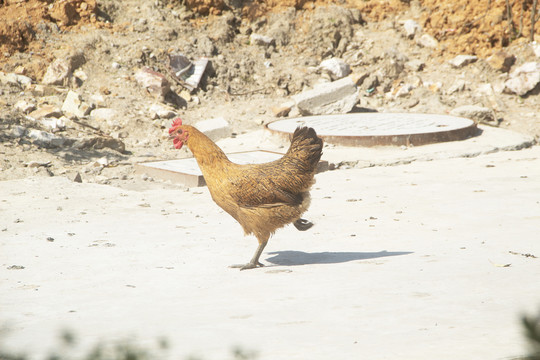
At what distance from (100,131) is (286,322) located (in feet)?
28.1

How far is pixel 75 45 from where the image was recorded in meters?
13.1

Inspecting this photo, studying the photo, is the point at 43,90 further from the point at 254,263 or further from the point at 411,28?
the point at 254,263

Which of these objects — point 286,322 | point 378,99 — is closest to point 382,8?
point 378,99

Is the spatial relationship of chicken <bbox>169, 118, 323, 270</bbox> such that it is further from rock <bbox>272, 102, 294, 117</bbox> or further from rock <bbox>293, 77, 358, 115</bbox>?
rock <bbox>272, 102, 294, 117</bbox>

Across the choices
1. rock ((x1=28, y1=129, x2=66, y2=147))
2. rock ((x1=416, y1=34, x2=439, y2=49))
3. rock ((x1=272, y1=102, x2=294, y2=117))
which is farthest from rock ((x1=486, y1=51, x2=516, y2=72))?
rock ((x1=28, y1=129, x2=66, y2=147))

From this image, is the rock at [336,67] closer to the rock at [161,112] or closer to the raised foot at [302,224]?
the rock at [161,112]

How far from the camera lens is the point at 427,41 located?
14422 millimetres

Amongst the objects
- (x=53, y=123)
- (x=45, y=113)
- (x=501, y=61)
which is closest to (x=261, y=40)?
(x=501, y=61)

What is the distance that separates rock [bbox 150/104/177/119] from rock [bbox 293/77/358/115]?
2382 mm

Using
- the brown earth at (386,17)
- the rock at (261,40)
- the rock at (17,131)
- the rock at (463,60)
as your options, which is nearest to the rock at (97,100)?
the brown earth at (386,17)

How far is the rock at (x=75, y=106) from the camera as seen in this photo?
38.0ft

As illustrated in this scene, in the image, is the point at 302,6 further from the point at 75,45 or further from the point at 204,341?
the point at 204,341

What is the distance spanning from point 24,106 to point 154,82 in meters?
2.54

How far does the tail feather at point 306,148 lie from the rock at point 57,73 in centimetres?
876
